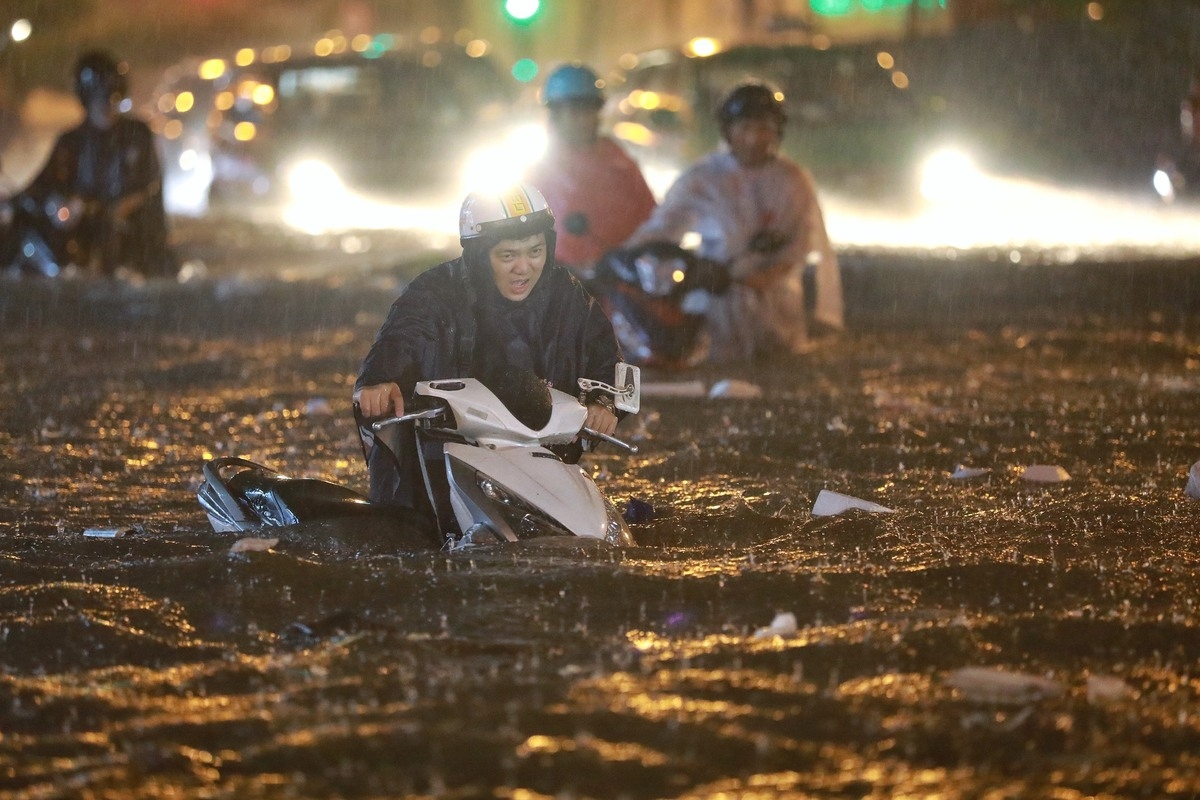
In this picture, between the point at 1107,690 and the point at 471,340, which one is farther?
the point at 471,340

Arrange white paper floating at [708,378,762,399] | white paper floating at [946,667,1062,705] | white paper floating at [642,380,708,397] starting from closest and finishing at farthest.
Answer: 1. white paper floating at [946,667,1062,705]
2. white paper floating at [708,378,762,399]
3. white paper floating at [642,380,708,397]

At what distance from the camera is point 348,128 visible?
717 inches

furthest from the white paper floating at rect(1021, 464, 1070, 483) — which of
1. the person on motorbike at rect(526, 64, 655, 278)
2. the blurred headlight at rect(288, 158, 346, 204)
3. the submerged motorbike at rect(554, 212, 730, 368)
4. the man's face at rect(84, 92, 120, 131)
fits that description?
the blurred headlight at rect(288, 158, 346, 204)

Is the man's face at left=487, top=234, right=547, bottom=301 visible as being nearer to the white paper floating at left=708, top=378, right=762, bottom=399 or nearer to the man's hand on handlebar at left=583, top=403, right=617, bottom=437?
the man's hand on handlebar at left=583, top=403, right=617, bottom=437


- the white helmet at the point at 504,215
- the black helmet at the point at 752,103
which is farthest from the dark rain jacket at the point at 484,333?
the black helmet at the point at 752,103

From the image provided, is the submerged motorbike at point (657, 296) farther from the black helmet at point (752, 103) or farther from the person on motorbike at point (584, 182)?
the black helmet at point (752, 103)

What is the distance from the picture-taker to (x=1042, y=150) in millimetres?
18297

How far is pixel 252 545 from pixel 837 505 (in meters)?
2.02

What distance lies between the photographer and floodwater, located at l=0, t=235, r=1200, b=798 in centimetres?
372

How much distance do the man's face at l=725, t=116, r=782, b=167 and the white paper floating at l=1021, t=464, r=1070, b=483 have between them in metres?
4.12

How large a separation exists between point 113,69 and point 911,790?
10930 mm

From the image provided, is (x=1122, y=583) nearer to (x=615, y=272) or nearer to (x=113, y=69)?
(x=615, y=272)

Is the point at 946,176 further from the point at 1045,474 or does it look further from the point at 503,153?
the point at 1045,474

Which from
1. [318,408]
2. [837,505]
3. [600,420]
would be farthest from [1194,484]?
[318,408]
